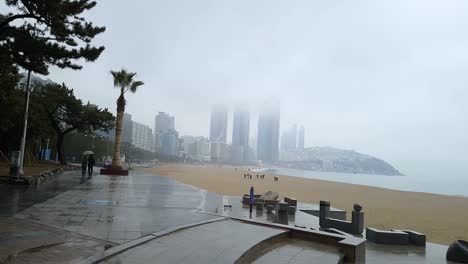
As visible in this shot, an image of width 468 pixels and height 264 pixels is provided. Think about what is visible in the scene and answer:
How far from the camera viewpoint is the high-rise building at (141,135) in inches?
5219

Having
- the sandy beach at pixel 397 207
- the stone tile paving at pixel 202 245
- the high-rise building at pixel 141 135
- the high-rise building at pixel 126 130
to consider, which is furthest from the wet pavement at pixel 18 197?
the high-rise building at pixel 141 135

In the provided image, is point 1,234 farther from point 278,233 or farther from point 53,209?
point 278,233

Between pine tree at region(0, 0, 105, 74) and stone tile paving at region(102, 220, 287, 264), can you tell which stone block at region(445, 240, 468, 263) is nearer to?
stone tile paving at region(102, 220, 287, 264)

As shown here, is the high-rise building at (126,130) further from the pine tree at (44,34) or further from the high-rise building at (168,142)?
the pine tree at (44,34)

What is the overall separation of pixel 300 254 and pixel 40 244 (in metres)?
4.69

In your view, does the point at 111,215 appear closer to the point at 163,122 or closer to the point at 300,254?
the point at 300,254

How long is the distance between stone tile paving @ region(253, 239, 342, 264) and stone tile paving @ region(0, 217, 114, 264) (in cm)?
297

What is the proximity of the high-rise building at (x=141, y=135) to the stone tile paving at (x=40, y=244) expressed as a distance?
125712 mm

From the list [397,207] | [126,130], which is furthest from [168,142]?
[397,207]

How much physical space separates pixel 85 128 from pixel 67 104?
309cm

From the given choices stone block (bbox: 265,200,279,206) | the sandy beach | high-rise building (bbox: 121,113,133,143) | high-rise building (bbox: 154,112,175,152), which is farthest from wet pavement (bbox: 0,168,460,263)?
high-rise building (bbox: 154,112,175,152)

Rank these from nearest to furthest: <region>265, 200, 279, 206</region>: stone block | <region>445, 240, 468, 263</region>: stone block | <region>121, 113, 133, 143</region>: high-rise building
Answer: <region>445, 240, 468, 263</region>: stone block → <region>265, 200, 279, 206</region>: stone block → <region>121, 113, 133, 143</region>: high-rise building

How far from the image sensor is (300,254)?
6566mm

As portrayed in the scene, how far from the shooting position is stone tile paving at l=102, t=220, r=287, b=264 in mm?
5379
